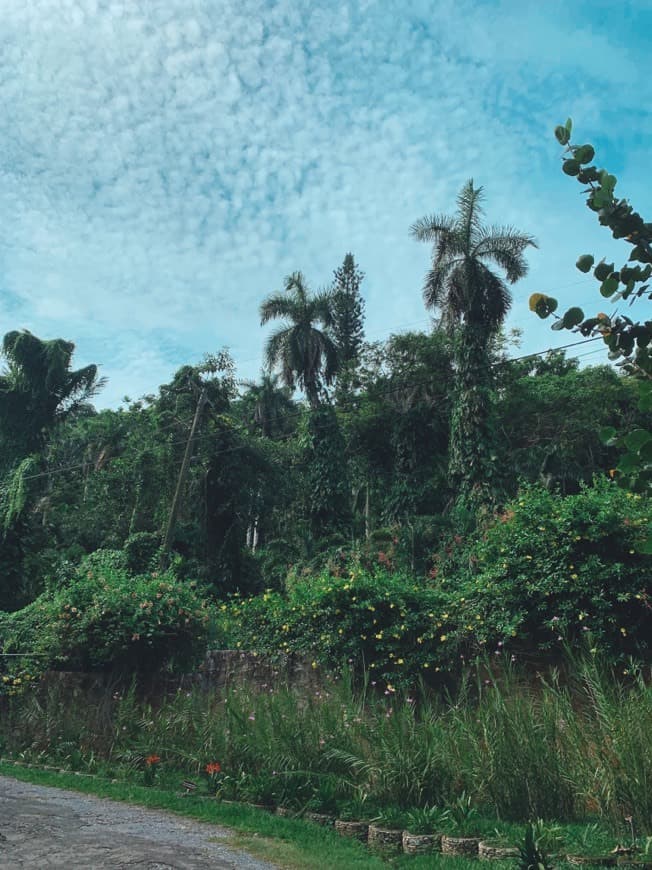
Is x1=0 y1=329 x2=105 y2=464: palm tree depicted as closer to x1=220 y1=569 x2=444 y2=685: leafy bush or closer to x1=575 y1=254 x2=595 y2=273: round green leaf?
x1=220 y1=569 x2=444 y2=685: leafy bush

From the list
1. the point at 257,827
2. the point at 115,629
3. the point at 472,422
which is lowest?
the point at 257,827

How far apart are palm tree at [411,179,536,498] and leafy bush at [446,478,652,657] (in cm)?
1373

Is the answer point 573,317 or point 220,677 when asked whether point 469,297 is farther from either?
point 573,317

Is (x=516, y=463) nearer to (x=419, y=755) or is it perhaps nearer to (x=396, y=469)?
(x=396, y=469)

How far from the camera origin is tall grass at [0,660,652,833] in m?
5.63

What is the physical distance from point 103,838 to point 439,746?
2885 millimetres

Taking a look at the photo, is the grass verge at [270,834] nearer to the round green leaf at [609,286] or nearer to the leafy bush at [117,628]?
the leafy bush at [117,628]

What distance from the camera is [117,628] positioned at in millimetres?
11031

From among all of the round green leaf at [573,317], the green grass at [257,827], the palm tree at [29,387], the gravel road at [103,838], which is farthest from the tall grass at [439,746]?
the palm tree at [29,387]

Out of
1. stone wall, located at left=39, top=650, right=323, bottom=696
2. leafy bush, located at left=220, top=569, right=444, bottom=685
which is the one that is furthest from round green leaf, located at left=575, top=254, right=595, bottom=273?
stone wall, located at left=39, top=650, right=323, bottom=696

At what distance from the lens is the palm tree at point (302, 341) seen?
89.9ft

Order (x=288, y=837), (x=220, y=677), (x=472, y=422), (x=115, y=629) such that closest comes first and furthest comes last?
1. (x=288, y=837)
2. (x=115, y=629)
3. (x=220, y=677)
4. (x=472, y=422)

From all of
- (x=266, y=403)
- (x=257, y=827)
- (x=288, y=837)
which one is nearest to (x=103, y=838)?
(x=257, y=827)

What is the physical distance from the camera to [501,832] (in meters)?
5.33
